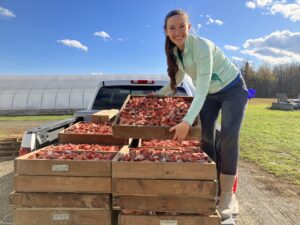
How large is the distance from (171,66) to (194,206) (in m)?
1.49

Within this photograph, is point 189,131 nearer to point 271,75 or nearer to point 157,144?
point 157,144

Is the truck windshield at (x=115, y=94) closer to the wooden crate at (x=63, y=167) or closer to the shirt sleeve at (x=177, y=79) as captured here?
the shirt sleeve at (x=177, y=79)

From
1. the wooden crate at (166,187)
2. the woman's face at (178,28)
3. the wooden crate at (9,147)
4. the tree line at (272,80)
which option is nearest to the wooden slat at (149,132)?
the wooden crate at (166,187)

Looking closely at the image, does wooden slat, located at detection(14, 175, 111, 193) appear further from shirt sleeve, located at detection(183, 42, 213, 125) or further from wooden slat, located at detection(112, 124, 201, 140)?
shirt sleeve, located at detection(183, 42, 213, 125)

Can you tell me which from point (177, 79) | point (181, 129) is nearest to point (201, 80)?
point (181, 129)

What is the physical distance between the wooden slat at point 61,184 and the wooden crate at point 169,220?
26 cm

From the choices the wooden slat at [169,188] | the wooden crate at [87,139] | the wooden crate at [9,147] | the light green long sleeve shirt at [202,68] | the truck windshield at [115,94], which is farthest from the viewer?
the wooden crate at [9,147]

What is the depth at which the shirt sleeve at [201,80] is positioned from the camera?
10.9 feet

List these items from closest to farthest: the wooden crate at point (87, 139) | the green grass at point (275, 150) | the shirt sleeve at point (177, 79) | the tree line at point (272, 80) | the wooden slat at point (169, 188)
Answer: the wooden slat at point (169, 188)
the shirt sleeve at point (177, 79)
the wooden crate at point (87, 139)
the green grass at point (275, 150)
the tree line at point (272, 80)

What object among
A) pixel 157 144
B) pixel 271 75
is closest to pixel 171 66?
pixel 157 144

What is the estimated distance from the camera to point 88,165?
3.11 meters

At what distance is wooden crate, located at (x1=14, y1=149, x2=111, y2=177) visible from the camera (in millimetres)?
3090

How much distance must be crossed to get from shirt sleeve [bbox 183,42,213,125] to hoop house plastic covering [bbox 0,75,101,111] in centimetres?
3153

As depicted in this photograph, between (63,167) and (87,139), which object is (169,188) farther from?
(87,139)
